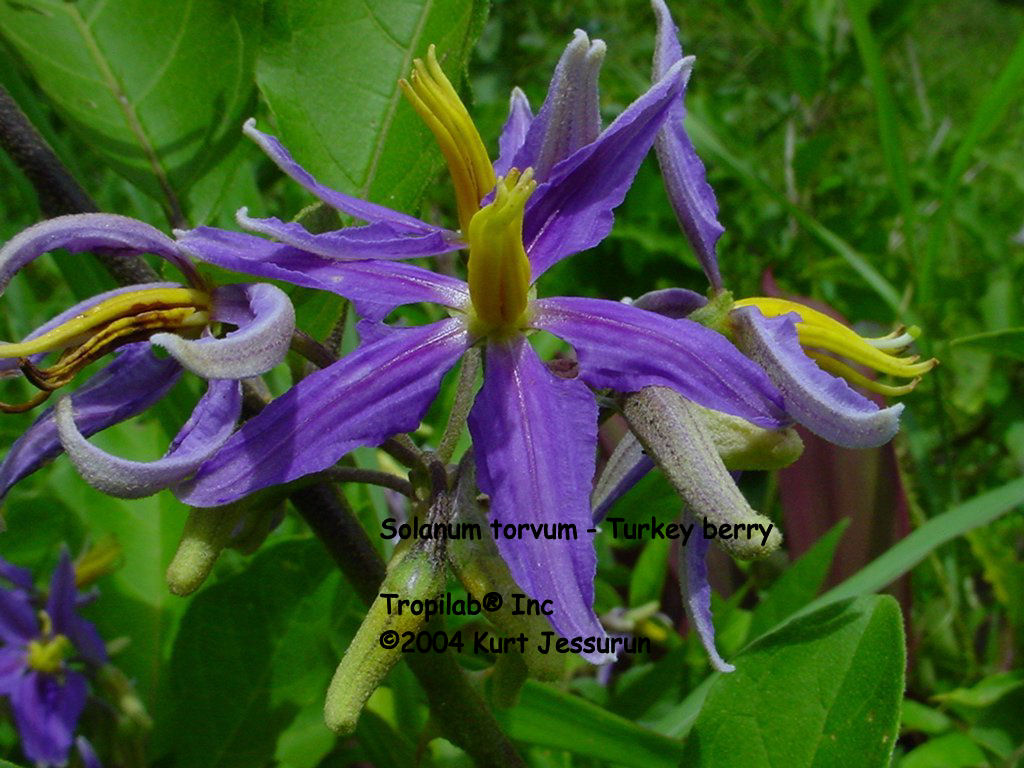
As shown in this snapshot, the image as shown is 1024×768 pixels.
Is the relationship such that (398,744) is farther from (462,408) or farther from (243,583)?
(462,408)

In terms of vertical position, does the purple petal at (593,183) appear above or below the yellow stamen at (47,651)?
above

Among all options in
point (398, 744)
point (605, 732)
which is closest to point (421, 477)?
point (605, 732)

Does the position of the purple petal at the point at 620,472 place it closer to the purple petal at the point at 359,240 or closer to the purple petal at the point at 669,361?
the purple petal at the point at 669,361

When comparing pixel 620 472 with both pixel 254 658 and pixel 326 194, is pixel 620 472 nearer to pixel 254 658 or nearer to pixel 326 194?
pixel 326 194

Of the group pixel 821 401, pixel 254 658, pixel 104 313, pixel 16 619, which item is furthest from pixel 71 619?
pixel 821 401

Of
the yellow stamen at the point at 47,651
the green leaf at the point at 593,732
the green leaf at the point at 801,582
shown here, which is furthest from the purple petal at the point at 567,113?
the yellow stamen at the point at 47,651

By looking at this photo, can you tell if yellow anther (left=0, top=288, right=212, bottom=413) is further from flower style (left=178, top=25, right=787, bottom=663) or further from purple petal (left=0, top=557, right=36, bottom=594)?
purple petal (left=0, top=557, right=36, bottom=594)

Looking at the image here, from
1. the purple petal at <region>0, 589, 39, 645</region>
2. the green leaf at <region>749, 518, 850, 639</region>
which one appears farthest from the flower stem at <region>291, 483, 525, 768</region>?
the purple petal at <region>0, 589, 39, 645</region>
